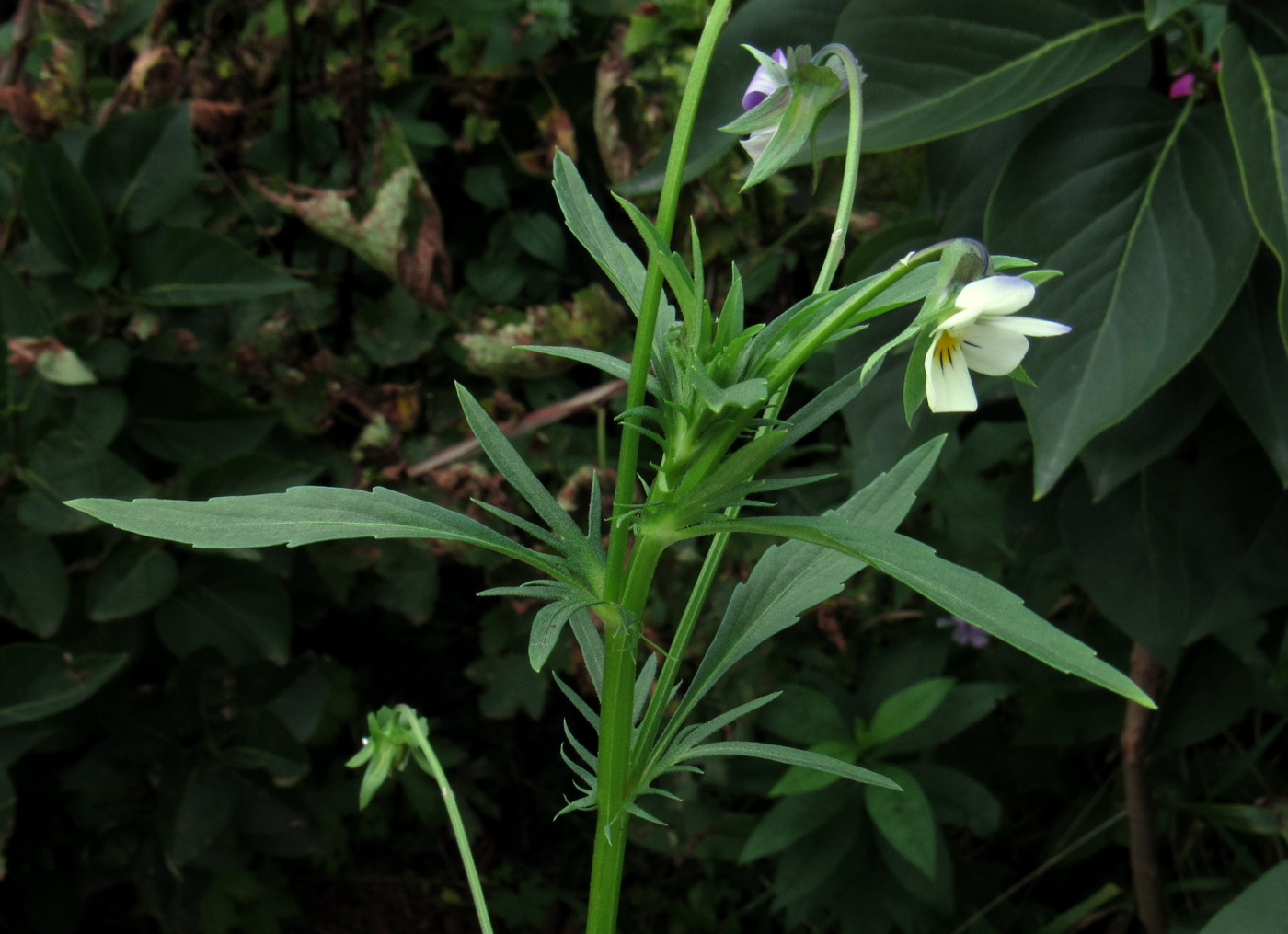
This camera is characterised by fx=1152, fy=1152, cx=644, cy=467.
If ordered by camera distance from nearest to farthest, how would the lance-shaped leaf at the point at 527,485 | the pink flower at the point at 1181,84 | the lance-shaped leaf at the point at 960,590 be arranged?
the lance-shaped leaf at the point at 960,590
the lance-shaped leaf at the point at 527,485
the pink flower at the point at 1181,84

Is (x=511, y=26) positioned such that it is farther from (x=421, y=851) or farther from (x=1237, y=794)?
(x=1237, y=794)

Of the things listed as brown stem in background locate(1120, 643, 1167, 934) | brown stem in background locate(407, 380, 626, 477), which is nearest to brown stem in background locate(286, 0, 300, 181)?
brown stem in background locate(407, 380, 626, 477)

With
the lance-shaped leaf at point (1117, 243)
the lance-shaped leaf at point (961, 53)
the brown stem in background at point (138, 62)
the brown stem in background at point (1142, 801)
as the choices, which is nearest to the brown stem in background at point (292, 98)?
the brown stem in background at point (138, 62)

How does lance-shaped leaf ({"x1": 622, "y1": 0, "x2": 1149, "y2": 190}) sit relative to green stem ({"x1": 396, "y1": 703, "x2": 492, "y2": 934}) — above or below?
above

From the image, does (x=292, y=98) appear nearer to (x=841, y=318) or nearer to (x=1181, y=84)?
(x=1181, y=84)

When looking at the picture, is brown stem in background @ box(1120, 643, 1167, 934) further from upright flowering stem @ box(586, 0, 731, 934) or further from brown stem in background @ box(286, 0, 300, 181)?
brown stem in background @ box(286, 0, 300, 181)

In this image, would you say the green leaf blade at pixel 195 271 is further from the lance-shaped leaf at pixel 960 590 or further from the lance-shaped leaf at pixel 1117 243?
the lance-shaped leaf at pixel 960 590

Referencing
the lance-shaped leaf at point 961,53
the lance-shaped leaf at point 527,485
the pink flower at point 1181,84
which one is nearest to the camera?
the lance-shaped leaf at point 527,485
